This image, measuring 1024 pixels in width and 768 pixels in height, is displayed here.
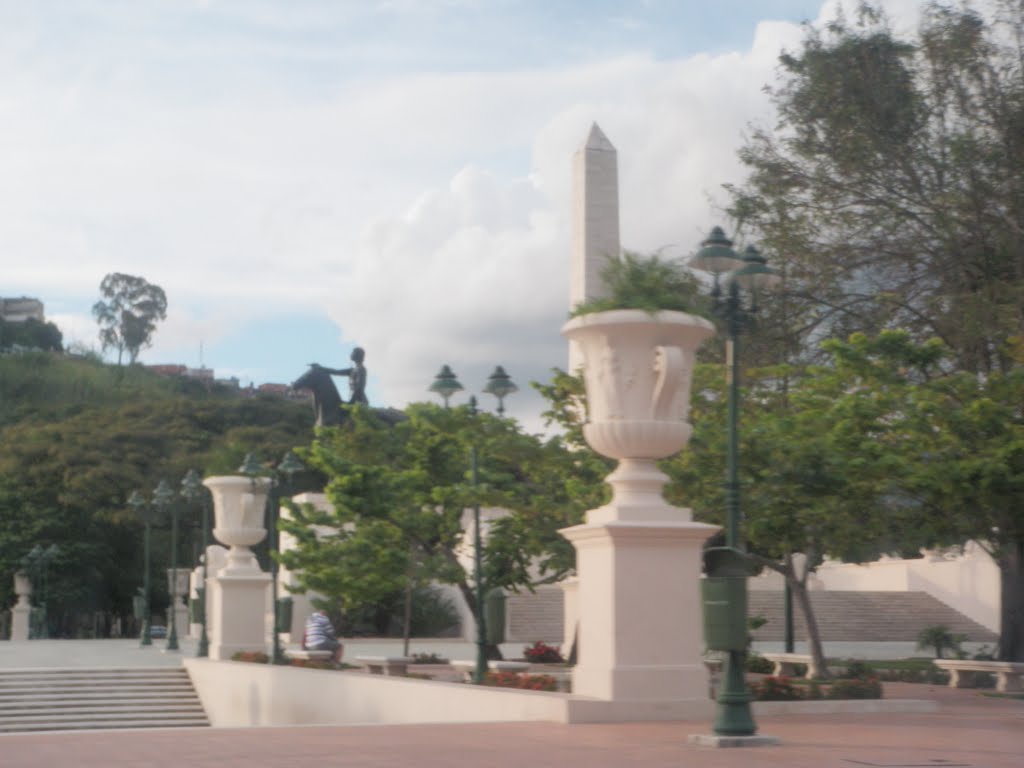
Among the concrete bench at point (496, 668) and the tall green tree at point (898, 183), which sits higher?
the tall green tree at point (898, 183)

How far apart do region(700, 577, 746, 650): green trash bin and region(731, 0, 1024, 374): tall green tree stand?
15.3m

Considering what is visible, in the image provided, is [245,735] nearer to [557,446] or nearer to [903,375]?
[557,446]

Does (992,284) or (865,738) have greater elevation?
(992,284)

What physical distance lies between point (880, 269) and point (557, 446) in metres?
8.25

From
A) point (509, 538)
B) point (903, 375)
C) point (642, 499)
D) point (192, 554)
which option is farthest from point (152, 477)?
point (642, 499)

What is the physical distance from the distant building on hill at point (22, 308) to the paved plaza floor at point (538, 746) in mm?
159703

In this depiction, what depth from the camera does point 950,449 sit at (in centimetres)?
2164

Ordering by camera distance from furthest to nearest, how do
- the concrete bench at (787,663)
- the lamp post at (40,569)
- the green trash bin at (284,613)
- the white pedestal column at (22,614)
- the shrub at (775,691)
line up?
the lamp post at (40,569) → the white pedestal column at (22,614) → the green trash bin at (284,613) → the concrete bench at (787,663) → the shrub at (775,691)

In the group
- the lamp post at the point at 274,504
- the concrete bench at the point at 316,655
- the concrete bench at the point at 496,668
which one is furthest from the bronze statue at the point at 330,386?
the concrete bench at the point at 496,668

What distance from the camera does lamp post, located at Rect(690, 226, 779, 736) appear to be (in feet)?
40.1

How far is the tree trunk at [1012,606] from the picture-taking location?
85.7 ft

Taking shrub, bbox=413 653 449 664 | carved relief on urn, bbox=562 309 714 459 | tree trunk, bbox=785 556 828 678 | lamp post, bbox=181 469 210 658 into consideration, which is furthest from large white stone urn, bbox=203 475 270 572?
carved relief on urn, bbox=562 309 714 459

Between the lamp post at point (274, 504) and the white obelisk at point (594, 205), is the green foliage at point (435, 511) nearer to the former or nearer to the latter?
the lamp post at point (274, 504)

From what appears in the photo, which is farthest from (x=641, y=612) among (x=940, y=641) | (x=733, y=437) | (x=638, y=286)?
(x=940, y=641)
